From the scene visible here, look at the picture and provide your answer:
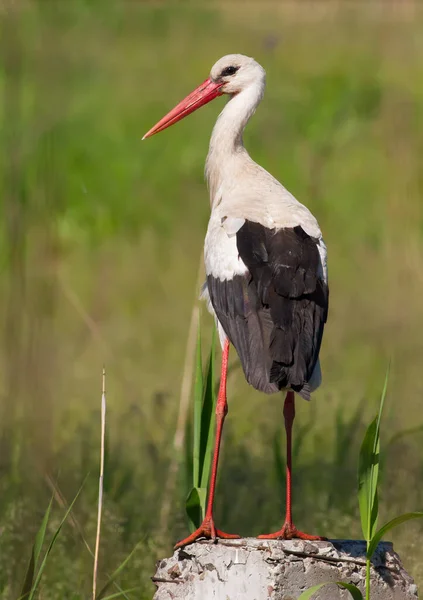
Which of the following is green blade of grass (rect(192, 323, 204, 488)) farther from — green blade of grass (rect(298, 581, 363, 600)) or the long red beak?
the long red beak

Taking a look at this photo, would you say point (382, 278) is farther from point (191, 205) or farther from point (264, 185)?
point (264, 185)

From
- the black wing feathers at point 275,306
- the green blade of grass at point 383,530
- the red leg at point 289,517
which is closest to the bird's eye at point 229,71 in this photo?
the black wing feathers at point 275,306

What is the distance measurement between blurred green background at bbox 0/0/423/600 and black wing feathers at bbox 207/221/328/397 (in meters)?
0.56

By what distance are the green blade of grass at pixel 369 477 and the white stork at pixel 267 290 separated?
30 centimetres

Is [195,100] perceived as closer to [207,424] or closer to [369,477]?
[207,424]

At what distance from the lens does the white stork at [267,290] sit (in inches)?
147

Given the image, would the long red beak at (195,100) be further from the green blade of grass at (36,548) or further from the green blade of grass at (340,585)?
the green blade of grass at (340,585)

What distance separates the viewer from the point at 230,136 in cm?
484

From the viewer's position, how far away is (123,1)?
19344mm

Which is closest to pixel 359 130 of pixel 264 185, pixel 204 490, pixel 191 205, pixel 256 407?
pixel 191 205

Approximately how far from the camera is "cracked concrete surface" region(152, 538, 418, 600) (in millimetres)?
3373

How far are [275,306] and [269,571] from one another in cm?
83

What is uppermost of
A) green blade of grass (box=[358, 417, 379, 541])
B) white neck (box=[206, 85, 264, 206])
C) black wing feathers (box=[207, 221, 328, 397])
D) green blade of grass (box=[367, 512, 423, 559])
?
white neck (box=[206, 85, 264, 206])

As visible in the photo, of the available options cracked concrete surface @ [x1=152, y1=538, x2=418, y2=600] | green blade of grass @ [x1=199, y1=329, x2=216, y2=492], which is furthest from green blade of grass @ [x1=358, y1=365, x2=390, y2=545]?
green blade of grass @ [x1=199, y1=329, x2=216, y2=492]
